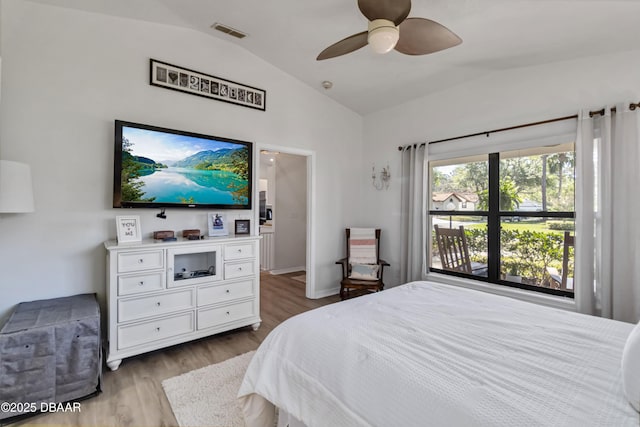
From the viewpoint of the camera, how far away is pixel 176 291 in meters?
2.59

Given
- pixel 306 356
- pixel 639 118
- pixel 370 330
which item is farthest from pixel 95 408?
pixel 639 118

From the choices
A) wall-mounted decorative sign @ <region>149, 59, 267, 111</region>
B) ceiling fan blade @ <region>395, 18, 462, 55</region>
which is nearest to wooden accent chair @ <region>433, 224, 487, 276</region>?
ceiling fan blade @ <region>395, 18, 462, 55</region>

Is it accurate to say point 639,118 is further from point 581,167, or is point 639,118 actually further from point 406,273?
point 406,273

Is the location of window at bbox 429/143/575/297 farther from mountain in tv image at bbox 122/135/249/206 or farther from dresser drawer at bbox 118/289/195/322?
dresser drawer at bbox 118/289/195/322

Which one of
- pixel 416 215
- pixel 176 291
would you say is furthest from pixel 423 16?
pixel 176 291

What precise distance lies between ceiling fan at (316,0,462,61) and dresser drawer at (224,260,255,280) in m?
2.10

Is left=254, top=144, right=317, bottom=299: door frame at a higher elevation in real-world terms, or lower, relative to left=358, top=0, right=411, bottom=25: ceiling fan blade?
lower

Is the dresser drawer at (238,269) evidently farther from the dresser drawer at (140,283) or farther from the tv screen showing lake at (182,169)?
the tv screen showing lake at (182,169)

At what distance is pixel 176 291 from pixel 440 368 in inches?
88.8

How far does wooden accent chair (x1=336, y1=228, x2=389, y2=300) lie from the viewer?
3.75 metres

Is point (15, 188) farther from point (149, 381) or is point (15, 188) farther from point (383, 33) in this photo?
point (383, 33)

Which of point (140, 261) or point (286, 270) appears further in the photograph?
point (286, 270)

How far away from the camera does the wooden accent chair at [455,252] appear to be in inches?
136

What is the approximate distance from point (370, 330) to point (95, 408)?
1.88 m
